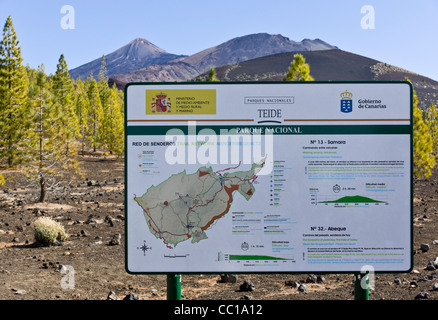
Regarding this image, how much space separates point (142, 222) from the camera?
365cm

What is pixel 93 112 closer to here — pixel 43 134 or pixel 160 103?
pixel 43 134

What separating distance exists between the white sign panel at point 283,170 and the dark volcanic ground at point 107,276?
4327 millimetres

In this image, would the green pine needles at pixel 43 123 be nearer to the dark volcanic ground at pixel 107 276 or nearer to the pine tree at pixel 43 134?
the pine tree at pixel 43 134

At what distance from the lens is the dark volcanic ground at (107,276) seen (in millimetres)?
7992

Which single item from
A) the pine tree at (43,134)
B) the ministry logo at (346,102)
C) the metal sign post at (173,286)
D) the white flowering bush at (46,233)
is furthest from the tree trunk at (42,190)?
the ministry logo at (346,102)

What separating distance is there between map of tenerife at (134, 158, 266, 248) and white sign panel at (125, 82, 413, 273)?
0.01 meters

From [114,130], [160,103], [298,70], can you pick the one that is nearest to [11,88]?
[114,130]

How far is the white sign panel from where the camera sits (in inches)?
141

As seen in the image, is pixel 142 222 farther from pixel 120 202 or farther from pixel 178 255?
pixel 120 202

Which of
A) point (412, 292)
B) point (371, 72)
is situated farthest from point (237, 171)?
point (371, 72)

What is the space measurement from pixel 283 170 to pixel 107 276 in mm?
7144

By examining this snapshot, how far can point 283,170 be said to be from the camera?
362 centimetres

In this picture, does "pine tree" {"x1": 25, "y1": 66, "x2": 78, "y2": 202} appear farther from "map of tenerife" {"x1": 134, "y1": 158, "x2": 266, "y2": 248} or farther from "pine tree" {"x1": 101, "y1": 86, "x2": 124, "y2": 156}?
"pine tree" {"x1": 101, "y1": 86, "x2": 124, "y2": 156}

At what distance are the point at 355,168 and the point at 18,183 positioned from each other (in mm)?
30565
